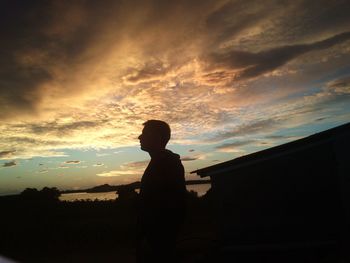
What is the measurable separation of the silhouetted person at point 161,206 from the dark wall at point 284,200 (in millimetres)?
Result: 6787

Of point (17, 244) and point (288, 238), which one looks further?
point (17, 244)

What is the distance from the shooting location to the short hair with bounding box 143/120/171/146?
347 cm

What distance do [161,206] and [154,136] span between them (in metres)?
0.78

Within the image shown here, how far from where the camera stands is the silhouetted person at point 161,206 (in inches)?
116

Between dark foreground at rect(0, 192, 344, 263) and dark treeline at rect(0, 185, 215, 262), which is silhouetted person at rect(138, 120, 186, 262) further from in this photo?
dark treeline at rect(0, 185, 215, 262)

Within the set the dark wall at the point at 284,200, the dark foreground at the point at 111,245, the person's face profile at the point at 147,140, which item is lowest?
the dark foreground at the point at 111,245

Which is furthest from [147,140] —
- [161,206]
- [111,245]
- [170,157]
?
[111,245]

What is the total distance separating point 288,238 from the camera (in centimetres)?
900

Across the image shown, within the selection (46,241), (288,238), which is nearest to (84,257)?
(46,241)

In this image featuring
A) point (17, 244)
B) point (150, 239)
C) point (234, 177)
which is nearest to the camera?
point (150, 239)

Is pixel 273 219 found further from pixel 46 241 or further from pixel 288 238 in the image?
pixel 46 241

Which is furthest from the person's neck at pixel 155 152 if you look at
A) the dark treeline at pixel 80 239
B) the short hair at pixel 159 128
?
the dark treeline at pixel 80 239

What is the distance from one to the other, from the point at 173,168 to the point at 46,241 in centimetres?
1429

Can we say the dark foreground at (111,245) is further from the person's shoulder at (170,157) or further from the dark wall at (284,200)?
the person's shoulder at (170,157)
